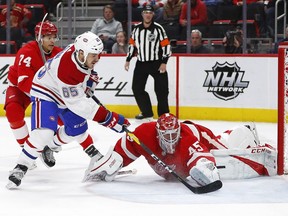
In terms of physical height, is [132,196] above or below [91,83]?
below

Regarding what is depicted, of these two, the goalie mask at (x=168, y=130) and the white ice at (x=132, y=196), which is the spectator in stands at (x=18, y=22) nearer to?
the white ice at (x=132, y=196)

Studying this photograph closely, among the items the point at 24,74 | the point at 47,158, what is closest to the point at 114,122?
the point at 47,158

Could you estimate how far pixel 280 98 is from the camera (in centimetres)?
474

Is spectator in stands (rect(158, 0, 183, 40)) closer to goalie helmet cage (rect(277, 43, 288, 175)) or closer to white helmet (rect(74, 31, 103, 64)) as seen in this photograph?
goalie helmet cage (rect(277, 43, 288, 175))

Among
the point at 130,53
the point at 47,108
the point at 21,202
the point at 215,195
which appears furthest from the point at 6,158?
the point at 130,53

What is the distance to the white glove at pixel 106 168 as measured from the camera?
14.5ft

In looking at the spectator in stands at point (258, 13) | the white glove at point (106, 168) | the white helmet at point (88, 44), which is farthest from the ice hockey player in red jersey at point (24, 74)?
the spectator in stands at point (258, 13)

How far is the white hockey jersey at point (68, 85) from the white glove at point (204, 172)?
70 cm

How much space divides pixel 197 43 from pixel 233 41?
458mm

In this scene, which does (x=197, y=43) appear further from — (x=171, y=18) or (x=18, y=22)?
(x=18, y=22)

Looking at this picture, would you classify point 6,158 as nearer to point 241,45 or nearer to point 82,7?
point 241,45

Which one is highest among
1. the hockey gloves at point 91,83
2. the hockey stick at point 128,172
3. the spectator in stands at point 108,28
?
the spectator in stands at point 108,28

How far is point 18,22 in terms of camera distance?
9984 millimetres

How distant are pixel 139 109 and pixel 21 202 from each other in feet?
16.0
